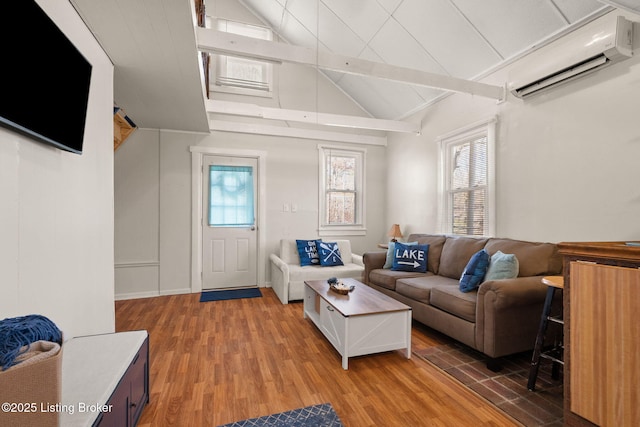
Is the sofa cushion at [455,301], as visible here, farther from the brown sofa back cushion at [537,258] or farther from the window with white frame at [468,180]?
the window with white frame at [468,180]

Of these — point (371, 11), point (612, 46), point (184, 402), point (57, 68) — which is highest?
point (371, 11)

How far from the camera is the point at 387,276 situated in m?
3.46

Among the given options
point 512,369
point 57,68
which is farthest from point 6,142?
point 512,369

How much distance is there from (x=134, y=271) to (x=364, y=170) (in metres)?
3.92

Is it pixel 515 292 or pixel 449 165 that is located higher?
pixel 449 165

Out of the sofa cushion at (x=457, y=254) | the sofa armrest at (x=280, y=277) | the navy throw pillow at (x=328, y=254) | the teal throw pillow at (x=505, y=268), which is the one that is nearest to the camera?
the teal throw pillow at (x=505, y=268)

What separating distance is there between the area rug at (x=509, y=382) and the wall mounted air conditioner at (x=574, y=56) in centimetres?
240

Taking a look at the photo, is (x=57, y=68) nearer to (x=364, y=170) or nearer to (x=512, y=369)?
(x=512, y=369)

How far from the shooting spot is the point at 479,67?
331cm

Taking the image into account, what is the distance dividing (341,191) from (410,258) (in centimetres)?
195

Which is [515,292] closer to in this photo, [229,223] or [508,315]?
[508,315]

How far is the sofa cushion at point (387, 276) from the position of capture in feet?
11.1

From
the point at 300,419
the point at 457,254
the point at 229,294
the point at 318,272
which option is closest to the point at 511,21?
the point at 457,254

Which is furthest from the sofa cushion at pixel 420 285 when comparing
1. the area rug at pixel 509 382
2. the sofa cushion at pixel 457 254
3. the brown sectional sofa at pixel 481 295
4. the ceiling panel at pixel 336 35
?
the ceiling panel at pixel 336 35
